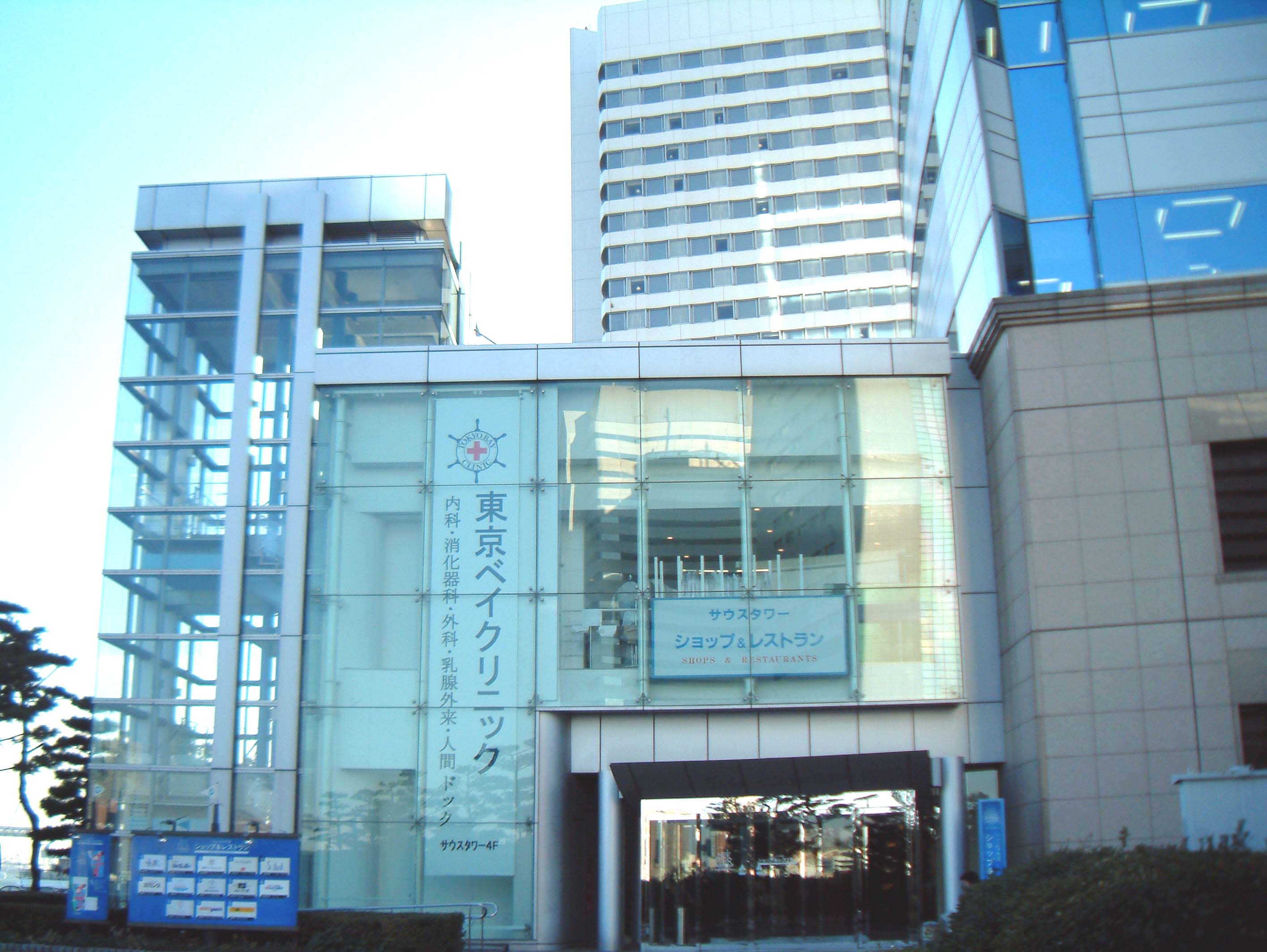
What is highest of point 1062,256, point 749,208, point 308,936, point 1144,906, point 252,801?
point 749,208

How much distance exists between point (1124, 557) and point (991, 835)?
4.64 meters

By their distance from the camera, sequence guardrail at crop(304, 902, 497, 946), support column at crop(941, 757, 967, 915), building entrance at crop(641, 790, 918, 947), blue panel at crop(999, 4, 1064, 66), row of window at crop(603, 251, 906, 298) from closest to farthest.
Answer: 1. support column at crop(941, 757, 967, 915)
2. building entrance at crop(641, 790, 918, 947)
3. guardrail at crop(304, 902, 497, 946)
4. blue panel at crop(999, 4, 1064, 66)
5. row of window at crop(603, 251, 906, 298)

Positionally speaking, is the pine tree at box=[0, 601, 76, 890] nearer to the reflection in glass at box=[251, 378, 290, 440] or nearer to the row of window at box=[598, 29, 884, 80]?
the reflection in glass at box=[251, 378, 290, 440]

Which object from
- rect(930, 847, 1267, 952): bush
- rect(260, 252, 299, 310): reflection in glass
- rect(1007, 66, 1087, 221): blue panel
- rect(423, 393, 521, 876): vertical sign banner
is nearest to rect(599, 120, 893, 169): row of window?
rect(260, 252, 299, 310): reflection in glass

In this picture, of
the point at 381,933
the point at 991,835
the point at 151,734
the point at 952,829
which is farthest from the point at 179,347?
the point at 991,835

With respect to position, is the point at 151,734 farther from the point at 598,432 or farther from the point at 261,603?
the point at 598,432

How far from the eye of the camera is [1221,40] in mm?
19703

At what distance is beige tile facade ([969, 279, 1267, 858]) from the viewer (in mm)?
17469

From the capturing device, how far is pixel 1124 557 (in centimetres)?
1817

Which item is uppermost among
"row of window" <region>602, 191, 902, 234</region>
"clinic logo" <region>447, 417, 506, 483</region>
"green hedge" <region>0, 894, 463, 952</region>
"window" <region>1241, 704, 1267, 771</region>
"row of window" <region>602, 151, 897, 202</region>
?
"row of window" <region>602, 151, 897, 202</region>

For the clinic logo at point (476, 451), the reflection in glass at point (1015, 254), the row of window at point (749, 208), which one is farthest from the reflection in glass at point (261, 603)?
the row of window at point (749, 208)

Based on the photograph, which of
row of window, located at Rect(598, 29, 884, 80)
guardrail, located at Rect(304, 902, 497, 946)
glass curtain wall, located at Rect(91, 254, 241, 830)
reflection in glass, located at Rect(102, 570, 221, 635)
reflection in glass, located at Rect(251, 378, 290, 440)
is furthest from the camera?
row of window, located at Rect(598, 29, 884, 80)

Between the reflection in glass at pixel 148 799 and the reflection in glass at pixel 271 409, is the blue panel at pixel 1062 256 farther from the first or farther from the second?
the reflection in glass at pixel 148 799

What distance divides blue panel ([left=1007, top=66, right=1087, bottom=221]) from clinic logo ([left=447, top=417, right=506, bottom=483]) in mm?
9709
